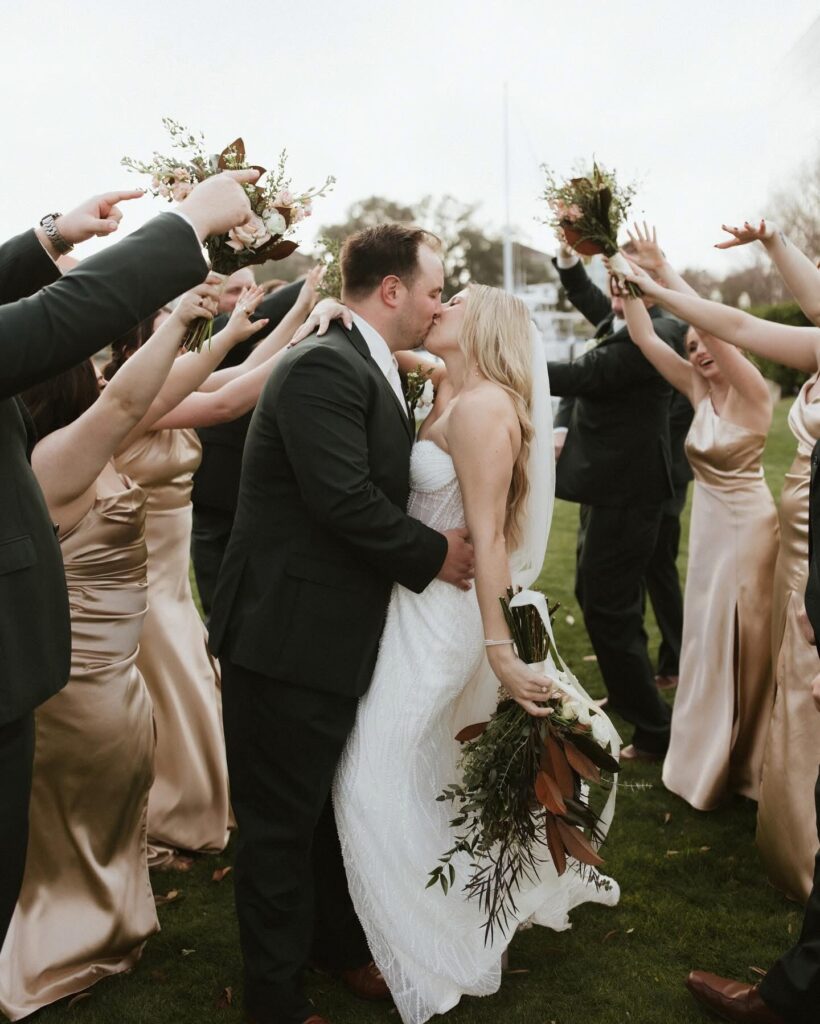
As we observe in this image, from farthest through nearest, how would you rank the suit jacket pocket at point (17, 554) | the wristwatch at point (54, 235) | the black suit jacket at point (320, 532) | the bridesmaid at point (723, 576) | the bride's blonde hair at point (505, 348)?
the bridesmaid at point (723, 576) → the bride's blonde hair at point (505, 348) → the black suit jacket at point (320, 532) → the wristwatch at point (54, 235) → the suit jacket pocket at point (17, 554)

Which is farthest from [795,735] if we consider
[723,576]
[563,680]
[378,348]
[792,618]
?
[378,348]

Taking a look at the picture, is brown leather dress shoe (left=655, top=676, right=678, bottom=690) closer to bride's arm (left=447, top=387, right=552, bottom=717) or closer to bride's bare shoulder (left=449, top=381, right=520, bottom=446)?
bride's arm (left=447, top=387, right=552, bottom=717)

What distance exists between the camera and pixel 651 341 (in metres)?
4.93

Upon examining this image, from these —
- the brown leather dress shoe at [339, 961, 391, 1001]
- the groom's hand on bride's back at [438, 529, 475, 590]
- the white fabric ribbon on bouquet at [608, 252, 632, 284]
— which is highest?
the white fabric ribbon on bouquet at [608, 252, 632, 284]

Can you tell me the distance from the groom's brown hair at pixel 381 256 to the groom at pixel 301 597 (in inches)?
10.2

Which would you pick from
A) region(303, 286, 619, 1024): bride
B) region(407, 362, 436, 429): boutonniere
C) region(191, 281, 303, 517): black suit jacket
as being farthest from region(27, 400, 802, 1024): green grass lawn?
region(407, 362, 436, 429): boutonniere

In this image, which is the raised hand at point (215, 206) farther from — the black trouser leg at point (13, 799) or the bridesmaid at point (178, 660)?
the bridesmaid at point (178, 660)

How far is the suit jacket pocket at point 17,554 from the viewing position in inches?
77.7

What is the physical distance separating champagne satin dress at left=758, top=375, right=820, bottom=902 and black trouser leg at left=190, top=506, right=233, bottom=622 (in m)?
2.67

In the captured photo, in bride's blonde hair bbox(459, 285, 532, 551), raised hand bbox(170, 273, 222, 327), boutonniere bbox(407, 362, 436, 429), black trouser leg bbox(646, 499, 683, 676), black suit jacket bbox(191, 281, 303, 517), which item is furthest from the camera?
black trouser leg bbox(646, 499, 683, 676)

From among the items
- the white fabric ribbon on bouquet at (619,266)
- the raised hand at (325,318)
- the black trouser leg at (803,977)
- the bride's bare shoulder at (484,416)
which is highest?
the raised hand at (325,318)

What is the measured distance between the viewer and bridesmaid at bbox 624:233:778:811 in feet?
15.3

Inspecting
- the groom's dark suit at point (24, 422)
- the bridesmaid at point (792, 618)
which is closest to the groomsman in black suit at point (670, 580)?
the bridesmaid at point (792, 618)

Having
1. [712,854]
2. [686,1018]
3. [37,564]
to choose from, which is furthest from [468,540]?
[712,854]
